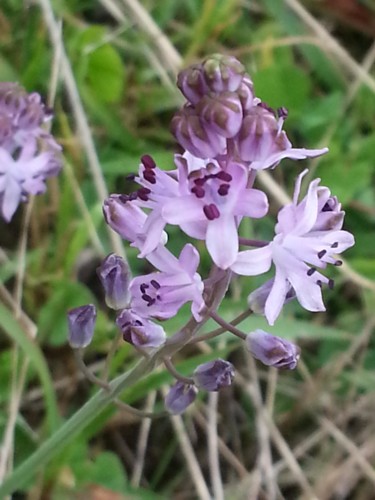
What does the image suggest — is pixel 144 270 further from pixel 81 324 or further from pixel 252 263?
pixel 252 263

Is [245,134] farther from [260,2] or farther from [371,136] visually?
[260,2]

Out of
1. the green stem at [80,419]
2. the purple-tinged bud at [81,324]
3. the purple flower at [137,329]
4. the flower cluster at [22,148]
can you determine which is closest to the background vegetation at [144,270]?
the flower cluster at [22,148]

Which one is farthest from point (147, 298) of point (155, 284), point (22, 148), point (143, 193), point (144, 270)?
point (144, 270)

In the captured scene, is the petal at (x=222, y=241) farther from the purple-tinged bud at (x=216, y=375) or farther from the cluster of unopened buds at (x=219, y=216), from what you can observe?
the purple-tinged bud at (x=216, y=375)

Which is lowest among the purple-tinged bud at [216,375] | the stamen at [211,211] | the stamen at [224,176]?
the purple-tinged bud at [216,375]

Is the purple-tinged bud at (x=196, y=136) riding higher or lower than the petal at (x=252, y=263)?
higher

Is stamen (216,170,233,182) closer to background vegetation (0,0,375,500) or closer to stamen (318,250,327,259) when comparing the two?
stamen (318,250,327,259)
